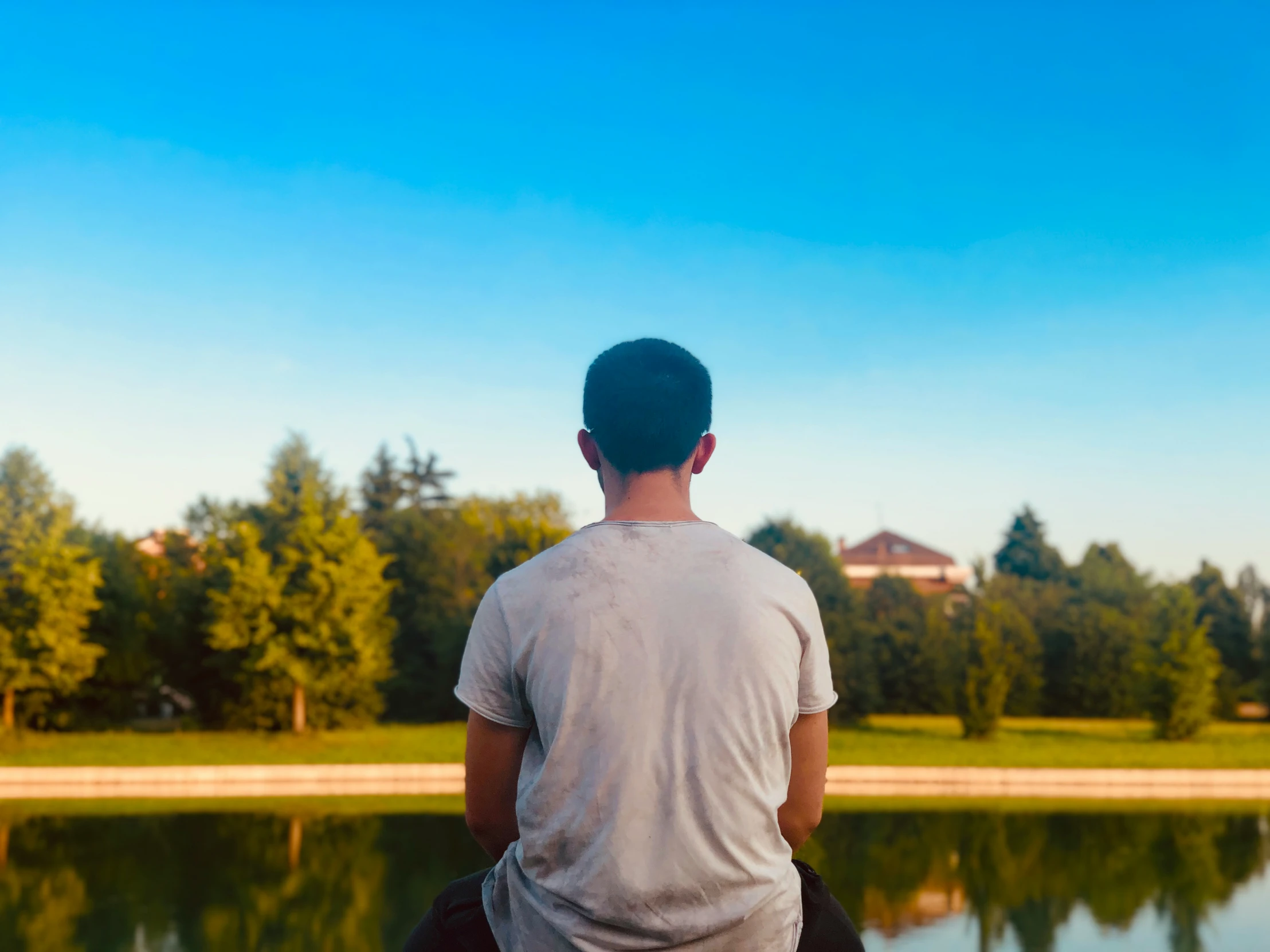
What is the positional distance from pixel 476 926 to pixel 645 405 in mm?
808

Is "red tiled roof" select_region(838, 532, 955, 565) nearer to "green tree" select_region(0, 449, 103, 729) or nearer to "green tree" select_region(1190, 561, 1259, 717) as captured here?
"green tree" select_region(1190, 561, 1259, 717)

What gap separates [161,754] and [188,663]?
7.75 metres

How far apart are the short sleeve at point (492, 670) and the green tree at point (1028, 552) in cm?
6286

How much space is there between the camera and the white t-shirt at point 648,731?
4.52 ft

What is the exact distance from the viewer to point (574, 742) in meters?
1.40

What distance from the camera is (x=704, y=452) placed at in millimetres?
1687

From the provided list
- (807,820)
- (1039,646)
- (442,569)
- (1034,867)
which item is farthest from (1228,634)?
(807,820)

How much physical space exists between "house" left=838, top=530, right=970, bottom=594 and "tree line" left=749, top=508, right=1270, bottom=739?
22824 millimetres

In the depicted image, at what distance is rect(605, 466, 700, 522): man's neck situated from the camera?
1.58 metres

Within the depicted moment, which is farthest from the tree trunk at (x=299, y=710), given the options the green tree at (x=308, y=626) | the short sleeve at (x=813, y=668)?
the short sleeve at (x=813, y=668)

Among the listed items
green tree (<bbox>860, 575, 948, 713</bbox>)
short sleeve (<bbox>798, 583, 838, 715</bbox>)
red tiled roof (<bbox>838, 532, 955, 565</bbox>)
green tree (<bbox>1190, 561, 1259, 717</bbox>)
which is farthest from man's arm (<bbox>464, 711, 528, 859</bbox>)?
red tiled roof (<bbox>838, 532, 955, 565</bbox>)

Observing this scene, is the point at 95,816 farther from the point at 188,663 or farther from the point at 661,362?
the point at 661,362

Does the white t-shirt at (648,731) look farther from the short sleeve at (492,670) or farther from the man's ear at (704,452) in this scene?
the man's ear at (704,452)

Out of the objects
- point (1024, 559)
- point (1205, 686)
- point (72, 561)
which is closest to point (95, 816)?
point (72, 561)
